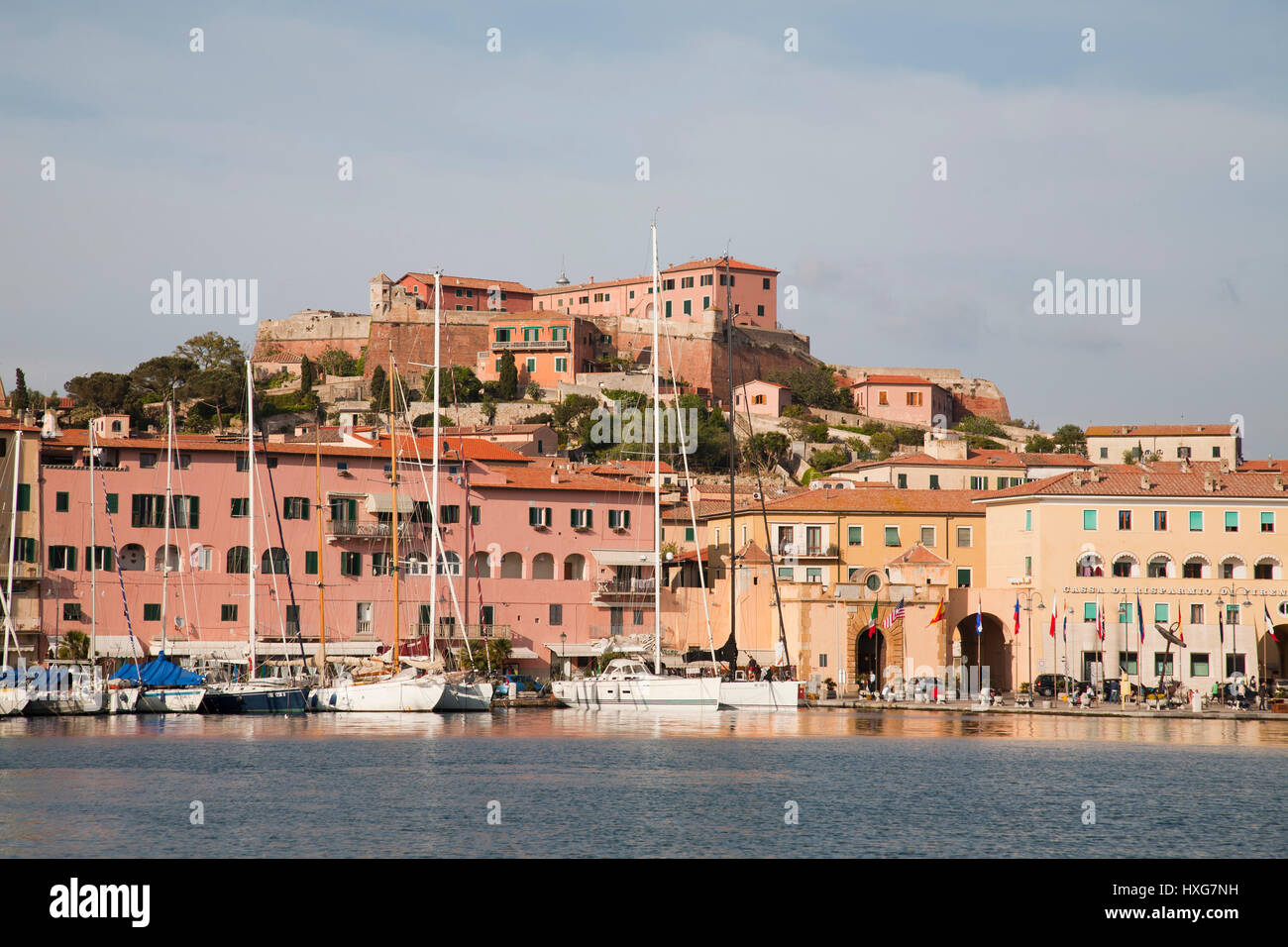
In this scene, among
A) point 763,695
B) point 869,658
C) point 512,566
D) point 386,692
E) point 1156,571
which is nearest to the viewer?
point 386,692

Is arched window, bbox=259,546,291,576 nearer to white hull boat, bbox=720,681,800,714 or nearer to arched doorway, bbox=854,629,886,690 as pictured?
white hull boat, bbox=720,681,800,714

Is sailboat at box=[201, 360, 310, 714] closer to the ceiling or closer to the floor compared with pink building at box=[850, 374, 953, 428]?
closer to the floor

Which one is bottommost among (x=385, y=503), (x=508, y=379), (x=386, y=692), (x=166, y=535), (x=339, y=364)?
(x=386, y=692)

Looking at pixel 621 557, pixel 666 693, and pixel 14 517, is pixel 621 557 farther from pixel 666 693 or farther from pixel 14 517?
pixel 14 517

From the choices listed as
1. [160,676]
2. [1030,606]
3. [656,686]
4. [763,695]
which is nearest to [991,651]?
[1030,606]

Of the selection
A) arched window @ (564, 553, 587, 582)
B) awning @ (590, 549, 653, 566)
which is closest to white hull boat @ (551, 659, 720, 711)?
awning @ (590, 549, 653, 566)

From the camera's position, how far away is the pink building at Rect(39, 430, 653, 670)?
60625 mm

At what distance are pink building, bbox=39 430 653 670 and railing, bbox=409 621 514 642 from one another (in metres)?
0.11

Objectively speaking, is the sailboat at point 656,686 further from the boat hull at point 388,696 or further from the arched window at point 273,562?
the arched window at point 273,562

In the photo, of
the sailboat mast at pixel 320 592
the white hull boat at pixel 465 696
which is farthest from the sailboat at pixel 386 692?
the sailboat mast at pixel 320 592

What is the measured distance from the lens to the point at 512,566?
6681cm

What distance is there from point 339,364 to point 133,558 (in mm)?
69601

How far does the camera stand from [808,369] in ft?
441
